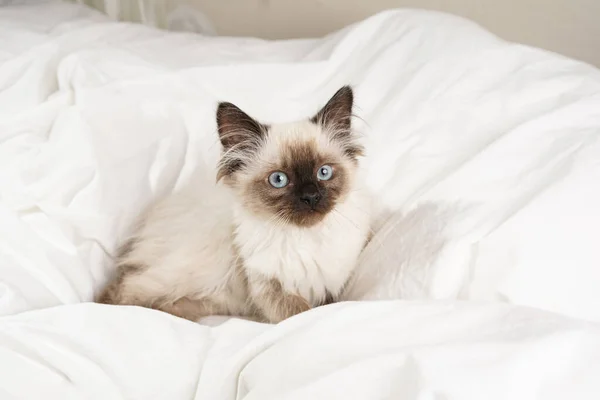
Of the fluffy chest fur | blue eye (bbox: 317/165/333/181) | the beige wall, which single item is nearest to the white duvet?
the fluffy chest fur

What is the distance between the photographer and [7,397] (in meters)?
0.89

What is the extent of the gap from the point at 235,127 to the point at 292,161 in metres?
0.15

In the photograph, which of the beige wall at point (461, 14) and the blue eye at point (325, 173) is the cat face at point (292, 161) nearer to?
the blue eye at point (325, 173)

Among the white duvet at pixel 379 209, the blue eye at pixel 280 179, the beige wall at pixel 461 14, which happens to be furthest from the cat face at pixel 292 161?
the beige wall at pixel 461 14

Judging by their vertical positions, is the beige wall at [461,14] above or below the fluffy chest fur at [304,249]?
above

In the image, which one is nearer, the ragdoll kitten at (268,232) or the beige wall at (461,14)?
the ragdoll kitten at (268,232)

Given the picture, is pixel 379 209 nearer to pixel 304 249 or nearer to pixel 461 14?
pixel 304 249

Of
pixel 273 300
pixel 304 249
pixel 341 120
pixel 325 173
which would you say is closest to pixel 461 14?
pixel 341 120

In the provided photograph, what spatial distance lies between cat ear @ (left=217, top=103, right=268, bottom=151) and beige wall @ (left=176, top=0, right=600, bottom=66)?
3.33ft

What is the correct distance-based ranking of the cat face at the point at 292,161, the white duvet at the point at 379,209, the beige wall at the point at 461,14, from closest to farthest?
the white duvet at the point at 379,209, the cat face at the point at 292,161, the beige wall at the point at 461,14

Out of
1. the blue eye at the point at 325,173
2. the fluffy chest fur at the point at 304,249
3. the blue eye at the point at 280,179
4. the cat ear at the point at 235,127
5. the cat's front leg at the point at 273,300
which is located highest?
the cat ear at the point at 235,127

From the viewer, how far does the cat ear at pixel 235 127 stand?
3.98 feet

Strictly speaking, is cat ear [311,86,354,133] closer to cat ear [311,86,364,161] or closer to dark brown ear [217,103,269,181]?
cat ear [311,86,364,161]

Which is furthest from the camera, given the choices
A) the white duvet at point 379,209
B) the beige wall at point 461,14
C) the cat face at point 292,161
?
the beige wall at point 461,14
